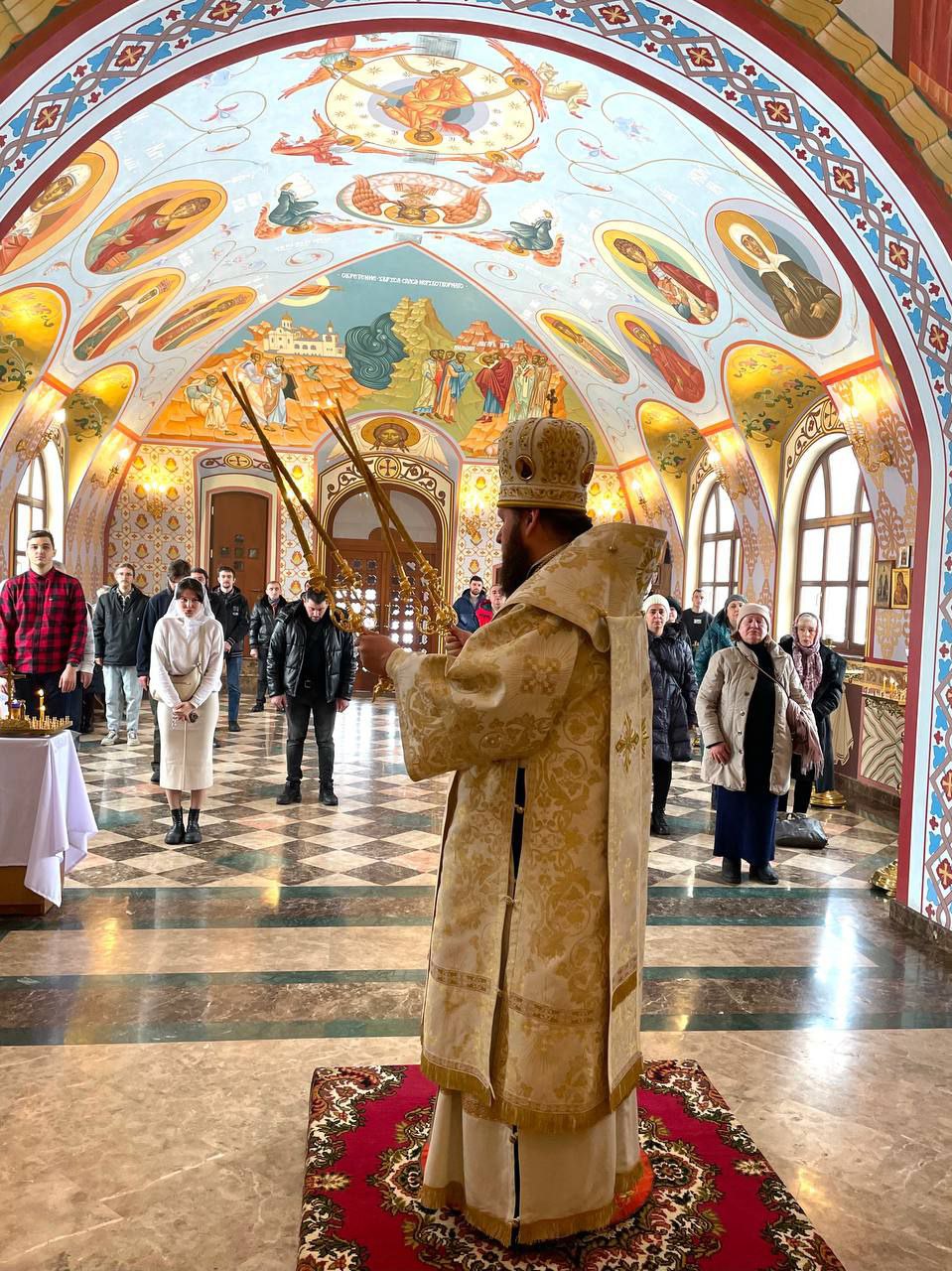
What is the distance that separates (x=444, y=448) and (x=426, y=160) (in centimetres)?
694

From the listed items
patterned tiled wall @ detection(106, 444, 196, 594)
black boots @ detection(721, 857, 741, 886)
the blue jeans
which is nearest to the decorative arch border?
black boots @ detection(721, 857, 741, 886)

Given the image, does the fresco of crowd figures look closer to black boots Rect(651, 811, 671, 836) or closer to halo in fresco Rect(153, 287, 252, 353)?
halo in fresco Rect(153, 287, 252, 353)

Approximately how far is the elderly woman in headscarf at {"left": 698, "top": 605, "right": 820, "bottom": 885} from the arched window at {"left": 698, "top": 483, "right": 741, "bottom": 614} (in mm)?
7807

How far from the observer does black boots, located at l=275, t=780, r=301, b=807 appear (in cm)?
809

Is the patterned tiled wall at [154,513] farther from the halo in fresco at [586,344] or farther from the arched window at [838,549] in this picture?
the arched window at [838,549]

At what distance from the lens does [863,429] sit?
30.6 feet

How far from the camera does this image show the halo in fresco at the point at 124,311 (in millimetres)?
11055

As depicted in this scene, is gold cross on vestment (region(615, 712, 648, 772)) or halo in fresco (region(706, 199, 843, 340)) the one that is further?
halo in fresco (region(706, 199, 843, 340))

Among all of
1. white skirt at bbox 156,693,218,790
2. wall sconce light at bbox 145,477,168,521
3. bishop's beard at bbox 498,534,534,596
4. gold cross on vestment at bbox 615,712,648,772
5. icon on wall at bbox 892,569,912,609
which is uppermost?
wall sconce light at bbox 145,477,168,521

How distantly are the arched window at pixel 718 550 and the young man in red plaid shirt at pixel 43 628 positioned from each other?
955cm

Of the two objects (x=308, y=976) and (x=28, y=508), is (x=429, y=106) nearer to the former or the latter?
(x=28, y=508)

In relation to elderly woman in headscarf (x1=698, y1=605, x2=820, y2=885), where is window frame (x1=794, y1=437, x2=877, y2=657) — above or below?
above

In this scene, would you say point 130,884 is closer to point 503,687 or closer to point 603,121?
point 503,687

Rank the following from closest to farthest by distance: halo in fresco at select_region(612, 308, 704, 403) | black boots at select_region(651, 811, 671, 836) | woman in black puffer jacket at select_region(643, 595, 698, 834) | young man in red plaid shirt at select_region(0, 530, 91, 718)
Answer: young man in red plaid shirt at select_region(0, 530, 91, 718) → woman in black puffer jacket at select_region(643, 595, 698, 834) → black boots at select_region(651, 811, 671, 836) → halo in fresco at select_region(612, 308, 704, 403)
